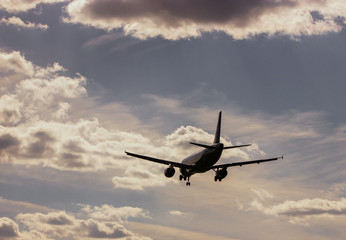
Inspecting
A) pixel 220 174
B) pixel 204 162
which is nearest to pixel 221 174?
pixel 220 174

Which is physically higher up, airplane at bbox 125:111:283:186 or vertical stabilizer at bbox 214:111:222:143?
vertical stabilizer at bbox 214:111:222:143

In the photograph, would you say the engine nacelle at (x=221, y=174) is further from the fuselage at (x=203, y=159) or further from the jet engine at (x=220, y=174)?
the fuselage at (x=203, y=159)

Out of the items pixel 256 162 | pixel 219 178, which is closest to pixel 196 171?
pixel 219 178

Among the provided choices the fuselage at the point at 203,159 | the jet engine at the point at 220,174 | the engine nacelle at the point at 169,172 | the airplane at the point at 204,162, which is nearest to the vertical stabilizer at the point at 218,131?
the airplane at the point at 204,162

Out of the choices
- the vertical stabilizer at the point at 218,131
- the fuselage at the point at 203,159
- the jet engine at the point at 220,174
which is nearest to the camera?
the fuselage at the point at 203,159

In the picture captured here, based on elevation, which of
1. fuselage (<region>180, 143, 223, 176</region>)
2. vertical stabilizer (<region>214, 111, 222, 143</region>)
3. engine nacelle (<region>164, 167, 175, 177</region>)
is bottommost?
engine nacelle (<region>164, 167, 175, 177</region>)

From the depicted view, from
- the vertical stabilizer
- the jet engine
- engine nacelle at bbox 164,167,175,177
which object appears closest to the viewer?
the vertical stabilizer

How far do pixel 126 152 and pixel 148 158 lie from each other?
26.0 ft

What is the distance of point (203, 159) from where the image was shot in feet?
318

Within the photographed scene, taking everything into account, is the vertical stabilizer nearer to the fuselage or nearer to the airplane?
the airplane

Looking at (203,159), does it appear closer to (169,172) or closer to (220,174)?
(220,174)

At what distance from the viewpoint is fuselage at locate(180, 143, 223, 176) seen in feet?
309

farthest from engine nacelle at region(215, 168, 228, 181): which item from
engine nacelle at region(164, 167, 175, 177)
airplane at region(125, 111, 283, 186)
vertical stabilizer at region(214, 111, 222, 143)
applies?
engine nacelle at region(164, 167, 175, 177)

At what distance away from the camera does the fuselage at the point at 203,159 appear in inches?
3711
